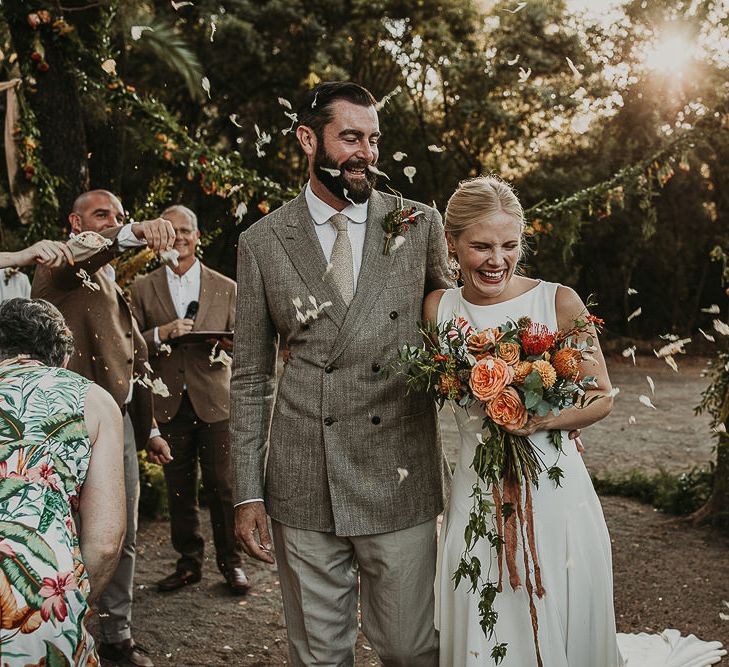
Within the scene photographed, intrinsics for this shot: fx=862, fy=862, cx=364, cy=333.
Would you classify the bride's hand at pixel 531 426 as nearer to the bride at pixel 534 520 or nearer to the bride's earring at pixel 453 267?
the bride at pixel 534 520

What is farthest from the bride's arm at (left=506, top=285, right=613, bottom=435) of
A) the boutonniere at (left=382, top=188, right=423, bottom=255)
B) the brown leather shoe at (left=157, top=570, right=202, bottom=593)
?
the brown leather shoe at (left=157, top=570, right=202, bottom=593)

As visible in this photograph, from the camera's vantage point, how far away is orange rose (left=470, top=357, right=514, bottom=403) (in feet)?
8.91

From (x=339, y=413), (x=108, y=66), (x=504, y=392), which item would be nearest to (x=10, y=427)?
(x=339, y=413)

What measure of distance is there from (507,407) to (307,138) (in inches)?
49.0

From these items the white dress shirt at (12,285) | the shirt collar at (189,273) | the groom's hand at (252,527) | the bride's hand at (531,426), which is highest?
the shirt collar at (189,273)

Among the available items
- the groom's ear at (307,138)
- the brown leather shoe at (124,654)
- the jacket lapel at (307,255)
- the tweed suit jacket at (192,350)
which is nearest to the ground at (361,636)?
the brown leather shoe at (124,654)

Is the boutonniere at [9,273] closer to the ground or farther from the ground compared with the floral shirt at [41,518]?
farther from the ground

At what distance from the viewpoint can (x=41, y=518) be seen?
250 centimetres

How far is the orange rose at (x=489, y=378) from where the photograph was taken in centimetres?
271

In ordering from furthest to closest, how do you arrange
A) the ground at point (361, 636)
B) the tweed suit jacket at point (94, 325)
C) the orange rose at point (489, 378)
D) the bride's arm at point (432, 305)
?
the ground at point (361, 636) → the tweed suit jacket at point (94, 325) → the bride's arm at point (432, 305) → the orange rose at point (489, 378)

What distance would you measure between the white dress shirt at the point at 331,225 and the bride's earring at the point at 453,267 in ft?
1.27

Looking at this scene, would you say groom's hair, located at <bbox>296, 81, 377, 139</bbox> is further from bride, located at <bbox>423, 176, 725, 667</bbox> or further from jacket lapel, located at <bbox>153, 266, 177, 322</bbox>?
jacket lapel, located at <bbox>153, 266, 177, 322</bbox>

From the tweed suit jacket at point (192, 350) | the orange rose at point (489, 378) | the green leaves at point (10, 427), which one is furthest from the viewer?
the tweed suit jacket at point (192, 350)

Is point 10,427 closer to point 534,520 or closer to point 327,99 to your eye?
point 327,99
